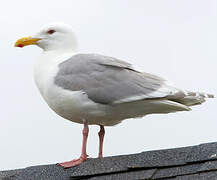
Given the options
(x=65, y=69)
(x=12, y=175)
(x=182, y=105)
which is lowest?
(x=12, y=175)

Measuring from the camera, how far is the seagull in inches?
207

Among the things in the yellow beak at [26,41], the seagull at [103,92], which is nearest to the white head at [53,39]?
A: the yellow beak at [26,41]

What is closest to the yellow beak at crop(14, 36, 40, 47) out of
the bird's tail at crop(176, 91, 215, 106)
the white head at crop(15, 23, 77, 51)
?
the white head at crop(15, 23, 77, 51)

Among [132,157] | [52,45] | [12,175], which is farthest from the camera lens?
[52,45]

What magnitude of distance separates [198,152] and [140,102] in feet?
3.31

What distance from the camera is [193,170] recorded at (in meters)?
4.17

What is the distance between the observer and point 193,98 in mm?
5320

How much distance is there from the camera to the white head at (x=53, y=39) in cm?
615

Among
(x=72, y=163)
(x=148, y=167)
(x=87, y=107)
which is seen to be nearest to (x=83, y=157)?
(x=72, y=163)

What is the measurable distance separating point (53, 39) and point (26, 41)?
298 mm

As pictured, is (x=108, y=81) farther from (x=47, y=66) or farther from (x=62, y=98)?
(x=47, y=66)

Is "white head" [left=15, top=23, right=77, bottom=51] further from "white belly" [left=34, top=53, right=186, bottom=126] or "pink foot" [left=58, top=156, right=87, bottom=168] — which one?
"pink foot" [left=58, top=156, right=87, bottom=168]

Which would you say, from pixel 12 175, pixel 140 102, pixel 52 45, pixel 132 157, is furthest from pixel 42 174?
pixel 52 45

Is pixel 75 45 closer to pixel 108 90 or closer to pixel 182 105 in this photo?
pixel 108 90
